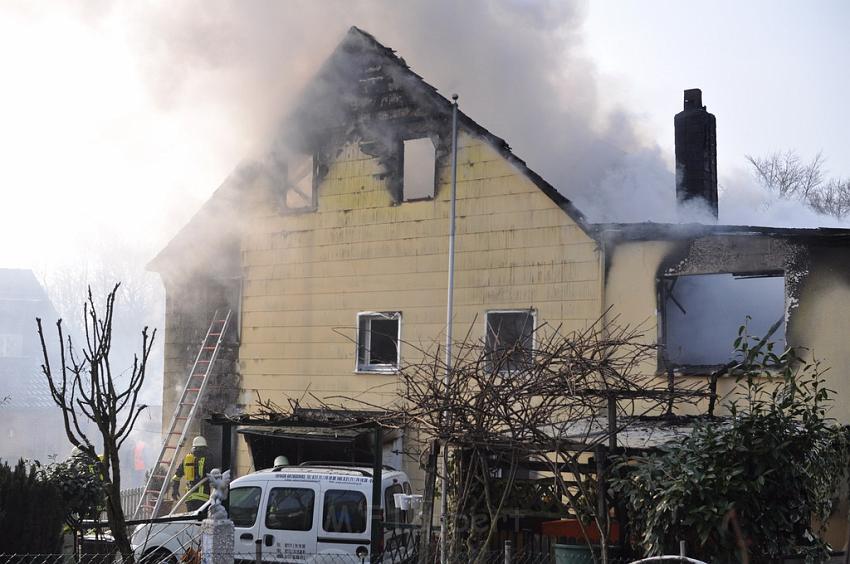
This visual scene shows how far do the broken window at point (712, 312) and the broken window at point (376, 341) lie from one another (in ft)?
15.5

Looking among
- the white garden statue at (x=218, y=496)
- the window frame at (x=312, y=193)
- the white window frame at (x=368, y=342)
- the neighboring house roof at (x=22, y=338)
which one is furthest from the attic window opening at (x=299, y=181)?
the neighboring house roof at (x=22, y=338)

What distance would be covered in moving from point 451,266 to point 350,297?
2.22 metres

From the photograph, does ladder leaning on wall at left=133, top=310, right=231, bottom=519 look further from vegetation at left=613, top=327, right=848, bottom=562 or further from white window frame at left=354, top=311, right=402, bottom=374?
vegetation at left=613, top=327, right=848, bottom=562

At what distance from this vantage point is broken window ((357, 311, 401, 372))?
16.6m

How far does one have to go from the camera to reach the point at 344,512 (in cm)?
1119

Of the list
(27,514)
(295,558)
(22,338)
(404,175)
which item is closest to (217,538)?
(27,514)

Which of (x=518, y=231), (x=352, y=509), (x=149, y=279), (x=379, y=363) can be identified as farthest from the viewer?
(x=149, y=279)

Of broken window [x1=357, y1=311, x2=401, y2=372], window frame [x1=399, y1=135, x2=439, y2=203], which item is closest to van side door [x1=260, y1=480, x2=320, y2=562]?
broken window [x1=357, y1=311, x2=401, y2=372]

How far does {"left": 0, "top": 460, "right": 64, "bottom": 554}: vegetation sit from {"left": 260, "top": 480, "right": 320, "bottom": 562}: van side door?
2379 millimetres

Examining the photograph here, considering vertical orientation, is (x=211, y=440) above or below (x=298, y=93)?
below

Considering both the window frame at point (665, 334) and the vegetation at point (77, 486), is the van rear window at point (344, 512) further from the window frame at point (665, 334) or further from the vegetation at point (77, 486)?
the window frame at point (665, 334)

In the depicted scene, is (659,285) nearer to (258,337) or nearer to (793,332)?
(793,332)

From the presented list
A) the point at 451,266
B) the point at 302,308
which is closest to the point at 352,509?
the point at 451,266

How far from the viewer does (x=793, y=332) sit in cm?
1291
